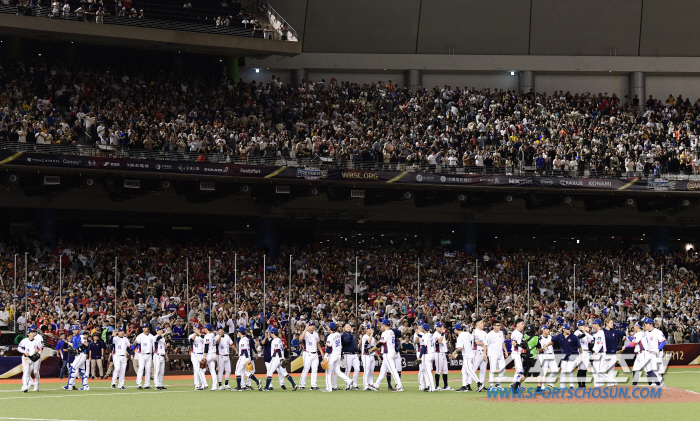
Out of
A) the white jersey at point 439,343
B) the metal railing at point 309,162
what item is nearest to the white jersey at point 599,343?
the white jersey at point 439,343

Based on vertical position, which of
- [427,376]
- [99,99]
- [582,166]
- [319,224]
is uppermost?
[99,99]

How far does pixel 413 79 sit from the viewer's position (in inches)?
2020

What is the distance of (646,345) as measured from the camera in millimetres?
20203

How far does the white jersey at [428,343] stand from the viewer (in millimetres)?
20953

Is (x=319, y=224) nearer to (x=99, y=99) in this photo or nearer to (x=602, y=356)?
(x=99, y=99)

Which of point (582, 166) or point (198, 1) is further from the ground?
point (198, 1)

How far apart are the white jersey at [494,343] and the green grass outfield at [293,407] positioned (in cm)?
108

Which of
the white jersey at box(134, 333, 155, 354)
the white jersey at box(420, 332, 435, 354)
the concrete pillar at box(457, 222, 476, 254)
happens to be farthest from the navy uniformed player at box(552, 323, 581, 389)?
the concrete pillar at box(457, 222, 476, 254)

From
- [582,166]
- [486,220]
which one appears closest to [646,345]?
[582,166]

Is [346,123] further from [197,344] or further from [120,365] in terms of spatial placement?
[197,344]

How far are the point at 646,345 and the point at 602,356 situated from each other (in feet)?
4.13

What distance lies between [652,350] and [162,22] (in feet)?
95.7

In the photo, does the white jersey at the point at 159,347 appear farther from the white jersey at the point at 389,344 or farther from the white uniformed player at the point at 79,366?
the white jersey at the point at 389,344

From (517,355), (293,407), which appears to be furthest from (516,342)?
(293,407)
